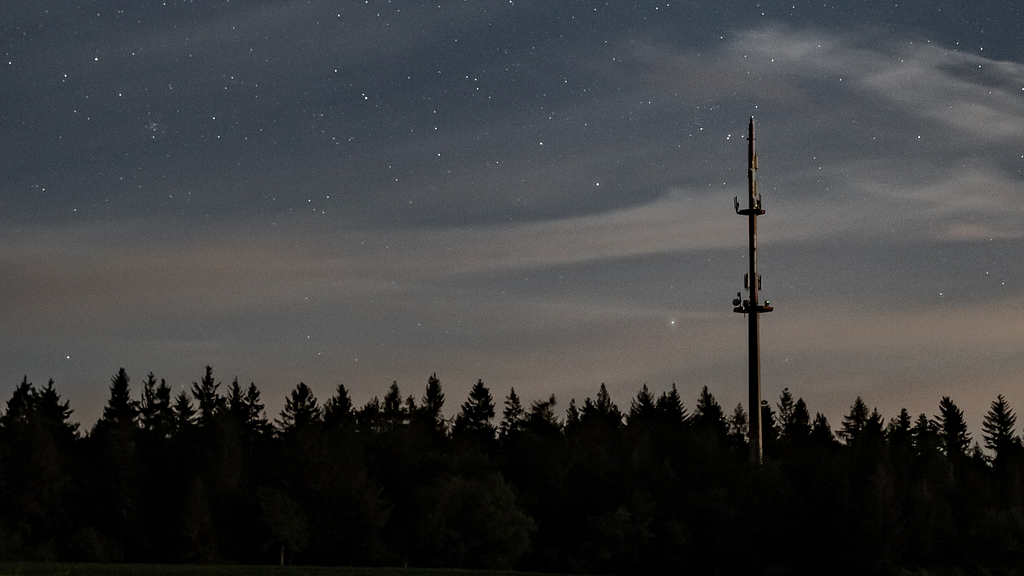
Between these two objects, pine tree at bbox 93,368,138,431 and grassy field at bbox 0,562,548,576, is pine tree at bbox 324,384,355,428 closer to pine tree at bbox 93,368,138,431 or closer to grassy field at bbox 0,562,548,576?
pine tree at bbox 93,368,138,431

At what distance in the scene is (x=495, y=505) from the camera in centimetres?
10456

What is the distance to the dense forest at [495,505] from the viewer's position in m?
104

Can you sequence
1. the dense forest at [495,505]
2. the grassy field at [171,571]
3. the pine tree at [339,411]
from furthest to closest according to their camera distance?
the pine tree at [339,411]
the dense forest at [495,505]
the grassy field at [171,571]

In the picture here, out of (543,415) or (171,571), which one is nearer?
(171,571)

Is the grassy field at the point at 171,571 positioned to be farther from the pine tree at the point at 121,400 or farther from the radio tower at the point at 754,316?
the pine tree at the point at 121,400

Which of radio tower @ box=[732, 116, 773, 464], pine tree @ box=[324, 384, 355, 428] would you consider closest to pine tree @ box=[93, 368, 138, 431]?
pine tree @ box=[324, 384, 355, 428]

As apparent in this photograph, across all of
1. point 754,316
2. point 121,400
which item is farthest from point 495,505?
point 121,400

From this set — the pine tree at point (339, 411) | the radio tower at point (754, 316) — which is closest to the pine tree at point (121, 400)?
the pine tree at point (339, 411)

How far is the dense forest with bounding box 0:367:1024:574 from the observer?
342 ft

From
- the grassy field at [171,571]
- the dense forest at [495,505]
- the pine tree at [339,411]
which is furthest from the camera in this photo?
the pine tree at [339,411]

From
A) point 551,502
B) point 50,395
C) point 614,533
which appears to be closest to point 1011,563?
point 614,533

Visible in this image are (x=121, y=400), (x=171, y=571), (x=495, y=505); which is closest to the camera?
(x=171, y=571)

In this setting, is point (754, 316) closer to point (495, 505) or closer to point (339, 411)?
point (495, 505)

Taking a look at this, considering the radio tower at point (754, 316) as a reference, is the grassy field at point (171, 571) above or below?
below
